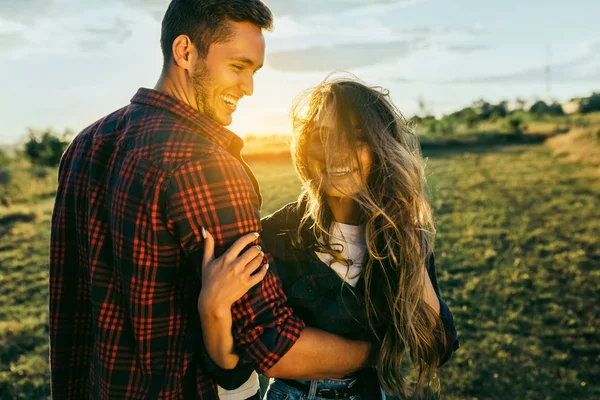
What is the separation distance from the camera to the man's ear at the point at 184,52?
1.78 metres

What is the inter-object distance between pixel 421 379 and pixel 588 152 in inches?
860

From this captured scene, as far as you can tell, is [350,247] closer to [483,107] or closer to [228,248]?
[228,248]

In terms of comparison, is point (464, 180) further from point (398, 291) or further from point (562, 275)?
point (398, 291)

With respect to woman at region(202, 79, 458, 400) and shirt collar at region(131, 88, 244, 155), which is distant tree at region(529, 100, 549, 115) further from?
shirt collar at region(131, 88, 244, 155)

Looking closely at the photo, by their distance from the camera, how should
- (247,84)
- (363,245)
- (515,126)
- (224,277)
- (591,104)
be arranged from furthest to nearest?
(591,104) → (515,126) → (363,245) → (247,84) → (224,277)

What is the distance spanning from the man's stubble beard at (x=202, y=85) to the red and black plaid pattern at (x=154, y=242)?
18 cm

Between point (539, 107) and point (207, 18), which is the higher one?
point (539, 107)

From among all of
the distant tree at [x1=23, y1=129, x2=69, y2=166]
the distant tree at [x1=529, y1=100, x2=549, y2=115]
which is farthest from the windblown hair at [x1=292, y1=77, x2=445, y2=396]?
the distant tree at [x1=529, y1=100, x2=549, y2=115]

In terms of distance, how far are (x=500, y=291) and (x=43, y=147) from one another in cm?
2767

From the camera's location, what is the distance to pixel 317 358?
5.24ft

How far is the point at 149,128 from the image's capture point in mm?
1475

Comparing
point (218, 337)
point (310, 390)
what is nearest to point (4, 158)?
point (310, 390)

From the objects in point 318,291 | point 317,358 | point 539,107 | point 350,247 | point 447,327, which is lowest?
point 447,327

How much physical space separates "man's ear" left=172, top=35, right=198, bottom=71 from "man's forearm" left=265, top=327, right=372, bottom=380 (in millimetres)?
1033
